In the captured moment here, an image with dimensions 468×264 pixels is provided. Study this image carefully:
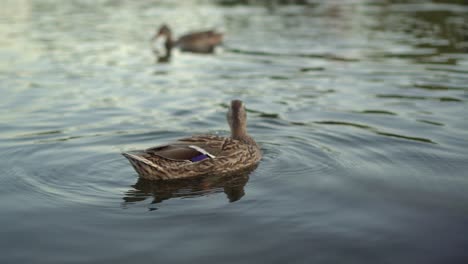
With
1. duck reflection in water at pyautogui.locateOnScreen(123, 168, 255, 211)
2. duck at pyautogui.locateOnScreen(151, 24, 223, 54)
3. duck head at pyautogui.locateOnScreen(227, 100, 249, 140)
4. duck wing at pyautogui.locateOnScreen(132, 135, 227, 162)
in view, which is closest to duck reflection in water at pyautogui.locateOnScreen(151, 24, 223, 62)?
duck at pyautogui.locateOnScreen(151, 24, 223, 54)

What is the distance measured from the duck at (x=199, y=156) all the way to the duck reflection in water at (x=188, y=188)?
0.13 m

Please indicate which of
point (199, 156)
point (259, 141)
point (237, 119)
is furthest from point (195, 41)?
point (199, 156)

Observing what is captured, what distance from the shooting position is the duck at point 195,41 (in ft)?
75.6

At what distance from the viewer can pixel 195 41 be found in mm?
23344

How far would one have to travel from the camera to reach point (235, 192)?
8.50 meters

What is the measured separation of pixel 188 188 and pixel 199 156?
2.18 ft

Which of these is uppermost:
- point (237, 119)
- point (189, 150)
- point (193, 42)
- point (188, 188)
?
point (193, 42)

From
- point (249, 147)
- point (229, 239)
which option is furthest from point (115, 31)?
point (229, 239)

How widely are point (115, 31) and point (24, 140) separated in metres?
16.4

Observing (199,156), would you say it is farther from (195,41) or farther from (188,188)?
(195,41)

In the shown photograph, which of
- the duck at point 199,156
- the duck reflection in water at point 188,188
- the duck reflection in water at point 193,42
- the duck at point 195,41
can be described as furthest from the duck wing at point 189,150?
the duck at point 195,41

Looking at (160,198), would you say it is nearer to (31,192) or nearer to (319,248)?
(31,192)

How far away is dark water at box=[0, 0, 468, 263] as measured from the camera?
6.84 meters

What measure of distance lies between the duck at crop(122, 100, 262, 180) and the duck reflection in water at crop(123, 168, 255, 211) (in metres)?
0.13
